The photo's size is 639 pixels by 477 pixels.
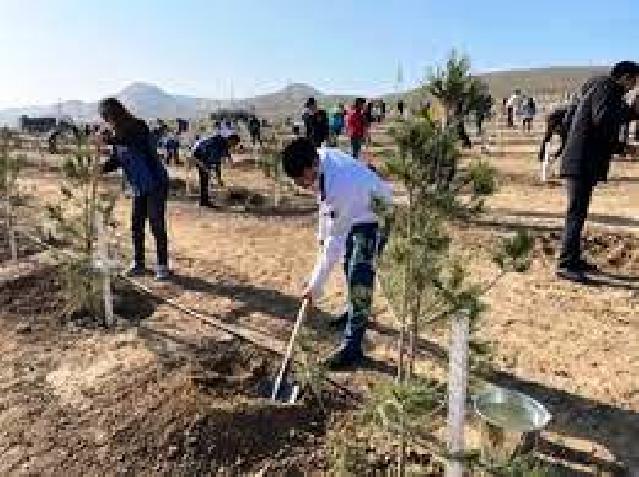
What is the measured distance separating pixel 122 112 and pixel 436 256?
500 centimetres

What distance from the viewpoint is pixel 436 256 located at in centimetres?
425

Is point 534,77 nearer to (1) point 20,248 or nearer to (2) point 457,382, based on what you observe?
(1) point 20,248

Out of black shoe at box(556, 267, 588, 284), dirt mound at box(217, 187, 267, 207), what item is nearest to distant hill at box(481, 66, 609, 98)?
dirt mound at box(217, 187, 267, 207)

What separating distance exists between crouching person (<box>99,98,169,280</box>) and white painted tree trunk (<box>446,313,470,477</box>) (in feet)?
16.8

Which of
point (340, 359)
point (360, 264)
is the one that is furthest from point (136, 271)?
point (360, 264)

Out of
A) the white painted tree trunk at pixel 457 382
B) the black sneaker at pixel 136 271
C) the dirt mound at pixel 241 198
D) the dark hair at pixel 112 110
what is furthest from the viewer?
the dirt mound at pixel 241 198

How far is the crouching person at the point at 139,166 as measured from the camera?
8539mm

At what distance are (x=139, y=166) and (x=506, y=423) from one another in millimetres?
4982

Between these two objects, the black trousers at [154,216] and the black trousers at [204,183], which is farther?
the black trousers at [204,183]

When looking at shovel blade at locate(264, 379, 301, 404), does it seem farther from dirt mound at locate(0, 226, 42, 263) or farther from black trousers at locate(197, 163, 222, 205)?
black trousers at locate(197, 163, 222, 205)

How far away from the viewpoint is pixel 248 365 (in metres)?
6.61

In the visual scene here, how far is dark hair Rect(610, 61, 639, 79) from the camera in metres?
7.88

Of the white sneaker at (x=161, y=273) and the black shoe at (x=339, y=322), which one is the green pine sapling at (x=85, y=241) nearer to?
the white sneaker at (x=161, y=273)

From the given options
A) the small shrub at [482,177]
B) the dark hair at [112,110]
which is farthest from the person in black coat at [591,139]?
the small shrub at [482,177]
